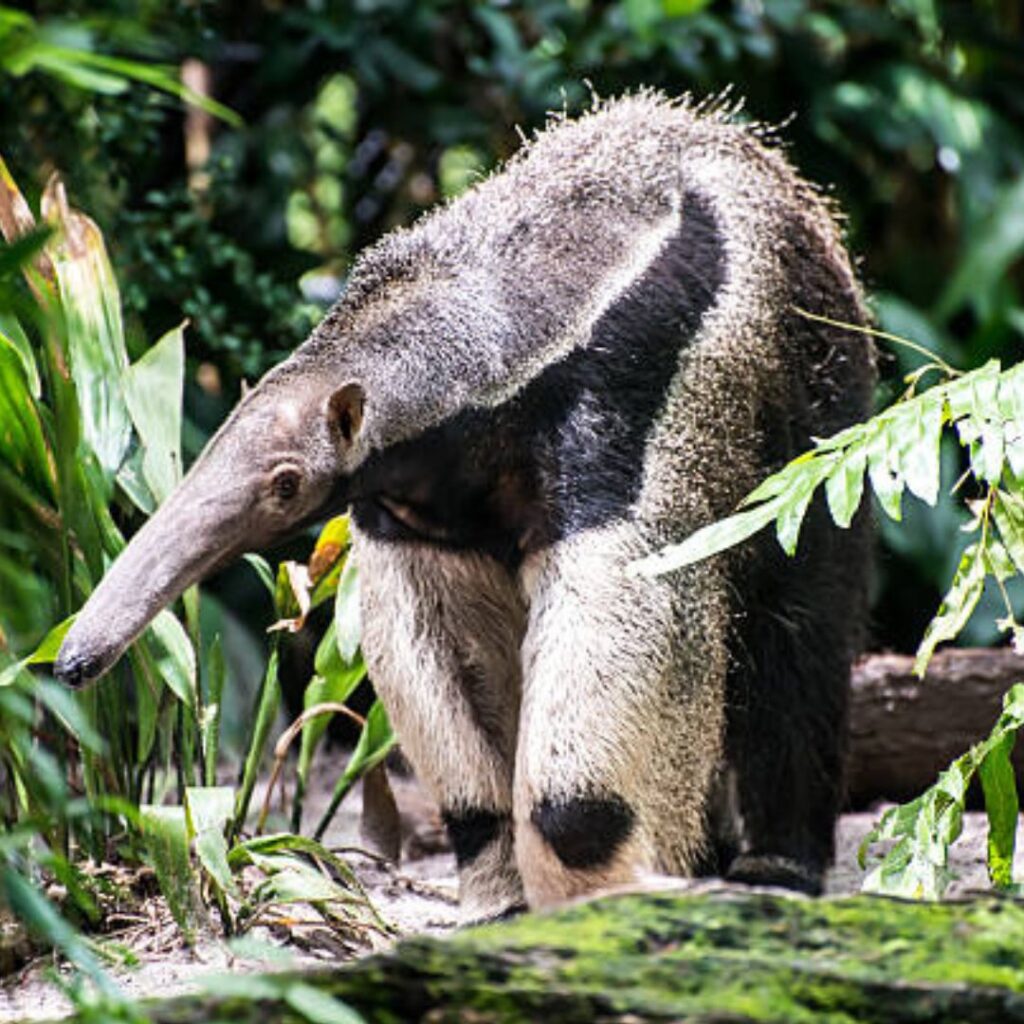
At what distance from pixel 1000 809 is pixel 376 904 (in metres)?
1.62

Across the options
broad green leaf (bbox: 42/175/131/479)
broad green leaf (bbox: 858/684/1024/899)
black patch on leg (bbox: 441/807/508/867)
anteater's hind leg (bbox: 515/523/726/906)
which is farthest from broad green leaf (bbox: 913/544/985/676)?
broad green leaf (bbox: 42/175/131/479)

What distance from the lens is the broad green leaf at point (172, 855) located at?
4.51 metres

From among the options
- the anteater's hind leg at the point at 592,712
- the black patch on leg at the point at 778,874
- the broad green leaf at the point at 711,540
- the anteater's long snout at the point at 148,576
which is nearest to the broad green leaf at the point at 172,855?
the anteater's long snout at the point at 148,576

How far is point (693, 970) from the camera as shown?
8.11 ft

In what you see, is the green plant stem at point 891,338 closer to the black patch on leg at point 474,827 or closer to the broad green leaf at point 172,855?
the black patch on leg at point 474,827

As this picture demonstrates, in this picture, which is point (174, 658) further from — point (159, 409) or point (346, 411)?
point (346, 411)

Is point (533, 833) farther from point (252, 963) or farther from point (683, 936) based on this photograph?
point (683, 936)

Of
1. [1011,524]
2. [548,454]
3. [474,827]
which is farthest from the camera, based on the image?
[474,827]

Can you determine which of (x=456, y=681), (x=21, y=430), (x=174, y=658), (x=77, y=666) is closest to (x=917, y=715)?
(x=456, y=681)

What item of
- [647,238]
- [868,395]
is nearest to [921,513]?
[868,395]

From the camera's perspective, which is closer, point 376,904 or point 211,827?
point 211,827

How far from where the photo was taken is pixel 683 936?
258cm

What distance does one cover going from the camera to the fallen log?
6.00 m

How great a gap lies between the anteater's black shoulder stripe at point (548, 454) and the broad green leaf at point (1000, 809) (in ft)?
2.94
